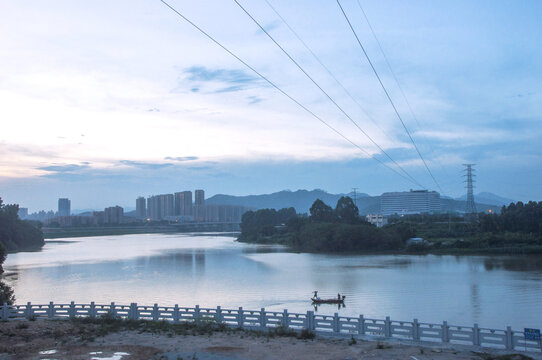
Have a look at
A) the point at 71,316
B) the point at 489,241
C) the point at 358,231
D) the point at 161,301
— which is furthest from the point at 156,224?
the point at 71,316

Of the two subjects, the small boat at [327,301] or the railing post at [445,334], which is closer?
the railing post at [445,334]

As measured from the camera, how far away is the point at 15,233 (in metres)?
73.4

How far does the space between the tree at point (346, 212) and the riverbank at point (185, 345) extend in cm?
6831

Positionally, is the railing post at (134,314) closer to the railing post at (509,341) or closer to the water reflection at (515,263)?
the railing post at (509,341)

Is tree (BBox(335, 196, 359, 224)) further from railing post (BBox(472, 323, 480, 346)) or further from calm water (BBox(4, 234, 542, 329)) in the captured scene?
railing post (BBox(472, 323, 480, 346))

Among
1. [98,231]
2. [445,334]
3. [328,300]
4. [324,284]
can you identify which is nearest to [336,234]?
[324,284]

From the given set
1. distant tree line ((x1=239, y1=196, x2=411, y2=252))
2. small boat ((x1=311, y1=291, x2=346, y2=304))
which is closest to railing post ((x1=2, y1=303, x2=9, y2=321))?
small boat ((x1=311, y1=291, x2=346, y2=304))

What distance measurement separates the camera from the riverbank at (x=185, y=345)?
11891mm

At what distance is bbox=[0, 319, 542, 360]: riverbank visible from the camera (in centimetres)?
1189

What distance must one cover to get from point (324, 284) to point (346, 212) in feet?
155

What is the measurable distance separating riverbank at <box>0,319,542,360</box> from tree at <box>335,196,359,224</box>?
6831 centimetres

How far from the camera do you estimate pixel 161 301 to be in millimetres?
30031

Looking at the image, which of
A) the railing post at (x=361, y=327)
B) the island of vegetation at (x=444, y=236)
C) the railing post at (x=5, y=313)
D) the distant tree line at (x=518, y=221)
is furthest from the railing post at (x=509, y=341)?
the distant tree line at (x=518, y=221)

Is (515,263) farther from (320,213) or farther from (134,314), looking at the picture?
(134,314)
